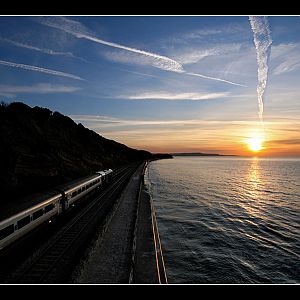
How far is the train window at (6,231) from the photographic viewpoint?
14.5m

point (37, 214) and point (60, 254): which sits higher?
point (37, 214)

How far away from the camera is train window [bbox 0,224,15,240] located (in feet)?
47.5

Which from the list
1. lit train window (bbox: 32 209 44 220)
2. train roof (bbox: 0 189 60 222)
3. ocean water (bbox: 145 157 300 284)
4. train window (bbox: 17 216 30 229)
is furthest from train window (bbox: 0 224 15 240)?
ocean water (bbox: 145 157 300 284)

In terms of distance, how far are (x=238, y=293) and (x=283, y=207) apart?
4345cm

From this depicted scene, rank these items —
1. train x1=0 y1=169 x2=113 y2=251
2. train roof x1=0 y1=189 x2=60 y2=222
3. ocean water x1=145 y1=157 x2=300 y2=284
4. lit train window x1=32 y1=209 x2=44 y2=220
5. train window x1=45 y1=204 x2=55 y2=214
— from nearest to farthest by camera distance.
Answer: train x1=0 y1=169 x2=113 y2=251 → train roof x1=0 y1=189 x2=60 y2=222 → ocean water x1=145 y1=157 x2=300 y2=284 → lit train window x1=32 y1=209 x2=44 y2=220 → train window x1=45 y1=204 x2=55 y2=214

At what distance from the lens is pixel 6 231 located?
14984mm

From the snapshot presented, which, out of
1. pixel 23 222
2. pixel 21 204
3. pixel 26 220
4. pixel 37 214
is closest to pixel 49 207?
pixel 37 214

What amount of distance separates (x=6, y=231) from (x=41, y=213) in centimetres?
516

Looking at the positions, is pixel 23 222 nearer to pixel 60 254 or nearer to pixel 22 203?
pixel 22 203

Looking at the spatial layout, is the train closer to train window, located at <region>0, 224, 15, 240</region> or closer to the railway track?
train window, located at <region>0, 224, 15, 240</region>

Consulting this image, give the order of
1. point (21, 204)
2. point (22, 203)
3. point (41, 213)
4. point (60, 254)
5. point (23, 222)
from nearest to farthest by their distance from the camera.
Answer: point (60, 254) < point (23, 222) < point (21, 204) < point (22, 203) < point (41, 213)

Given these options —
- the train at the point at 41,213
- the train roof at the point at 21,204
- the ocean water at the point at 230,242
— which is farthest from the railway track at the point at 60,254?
the ocean water at the point at 230,242

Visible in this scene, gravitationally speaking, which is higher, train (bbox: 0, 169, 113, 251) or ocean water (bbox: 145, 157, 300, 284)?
train (bbox: 0, 169, 113, 251)

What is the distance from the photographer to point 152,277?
1388 centimetres
